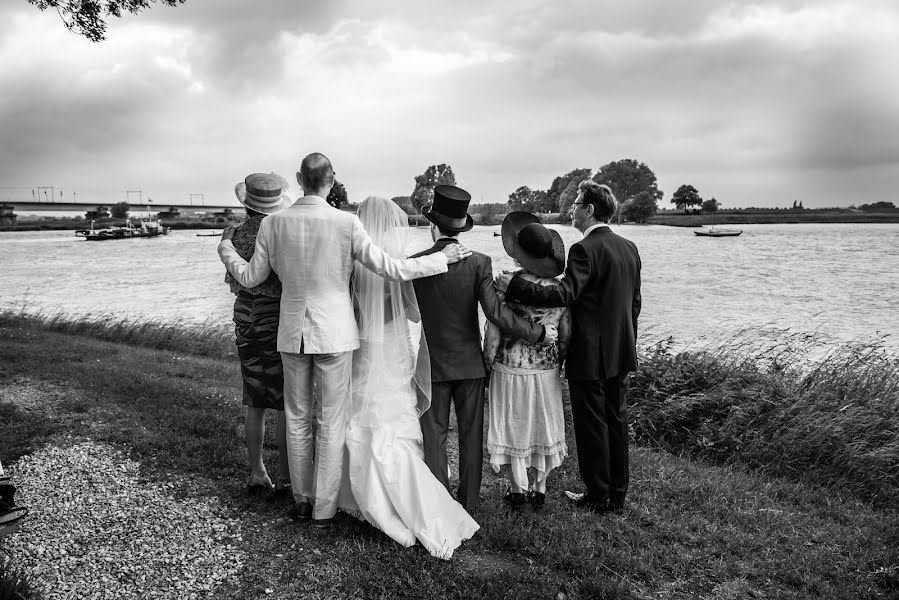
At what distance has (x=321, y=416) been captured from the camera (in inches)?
164

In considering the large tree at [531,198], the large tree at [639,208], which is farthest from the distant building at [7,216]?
the large tree at [639,208]

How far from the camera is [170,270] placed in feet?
140

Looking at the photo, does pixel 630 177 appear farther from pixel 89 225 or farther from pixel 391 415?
pixel 391 415

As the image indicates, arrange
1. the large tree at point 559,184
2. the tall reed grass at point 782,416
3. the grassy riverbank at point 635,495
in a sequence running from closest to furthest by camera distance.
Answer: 1. the grassy riverbank at point 635,495
2. the tall reed grass at point 782,416
3. the large tree at point 559,184

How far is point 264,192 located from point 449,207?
4.70ft

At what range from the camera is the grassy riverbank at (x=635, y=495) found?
12.1 ft

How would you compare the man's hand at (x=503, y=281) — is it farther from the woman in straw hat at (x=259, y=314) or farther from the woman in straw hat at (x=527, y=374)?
the woman in straw hat at (x=259, y=314)

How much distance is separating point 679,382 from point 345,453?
5.35 metres

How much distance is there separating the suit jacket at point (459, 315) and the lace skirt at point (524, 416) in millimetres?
299

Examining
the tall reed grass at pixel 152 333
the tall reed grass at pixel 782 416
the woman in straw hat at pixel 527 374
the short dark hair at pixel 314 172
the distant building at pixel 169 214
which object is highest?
the distant building at pixel 169 214

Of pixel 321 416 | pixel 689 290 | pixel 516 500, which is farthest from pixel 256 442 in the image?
pixel 689 290

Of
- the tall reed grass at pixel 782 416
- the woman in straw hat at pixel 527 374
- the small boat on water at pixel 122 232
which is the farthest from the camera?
the small boat on water at pixel 122 232

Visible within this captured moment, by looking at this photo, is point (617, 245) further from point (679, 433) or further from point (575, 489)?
point (679, 433)

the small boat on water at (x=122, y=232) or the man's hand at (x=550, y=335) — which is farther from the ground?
the man's hand at (x=550, y=335)
